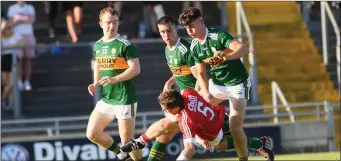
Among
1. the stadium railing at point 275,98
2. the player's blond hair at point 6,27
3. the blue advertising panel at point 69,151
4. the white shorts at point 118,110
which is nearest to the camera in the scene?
the white shorts at point 118,110

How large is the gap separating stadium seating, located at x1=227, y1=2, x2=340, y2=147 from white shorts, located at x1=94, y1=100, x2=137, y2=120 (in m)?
6.95

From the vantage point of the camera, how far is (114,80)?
13562mm

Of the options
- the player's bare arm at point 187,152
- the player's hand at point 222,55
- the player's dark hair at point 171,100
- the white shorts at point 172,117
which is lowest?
the player's bare arm at point 187,152

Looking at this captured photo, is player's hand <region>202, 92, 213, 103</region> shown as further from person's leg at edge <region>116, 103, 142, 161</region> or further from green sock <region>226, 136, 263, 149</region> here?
person's leg at edge <region>116, 103, 142, 161</region>

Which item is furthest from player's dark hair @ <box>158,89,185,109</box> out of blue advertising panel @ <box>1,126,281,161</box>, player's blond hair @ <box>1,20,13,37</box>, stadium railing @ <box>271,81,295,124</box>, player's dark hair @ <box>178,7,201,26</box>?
player's blond hair @ <box>1,20,13,37</box>

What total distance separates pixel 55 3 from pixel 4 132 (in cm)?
390

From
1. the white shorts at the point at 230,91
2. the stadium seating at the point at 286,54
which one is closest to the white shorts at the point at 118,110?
the white shorts at the point at 230,91

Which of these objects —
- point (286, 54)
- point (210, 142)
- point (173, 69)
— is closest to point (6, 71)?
point (286, 54)

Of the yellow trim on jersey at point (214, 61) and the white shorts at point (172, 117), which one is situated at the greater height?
the yellow trim on jersey at point (214, 61)

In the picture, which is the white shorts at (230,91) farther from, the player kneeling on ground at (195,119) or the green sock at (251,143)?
the green sock at (251,143)

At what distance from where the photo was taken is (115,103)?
1403 centimetres

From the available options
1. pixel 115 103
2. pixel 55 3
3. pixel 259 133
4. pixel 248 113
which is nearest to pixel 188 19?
pixel 115 103

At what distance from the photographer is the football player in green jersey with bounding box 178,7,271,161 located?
42.9 ft

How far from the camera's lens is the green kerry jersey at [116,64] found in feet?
45.2
